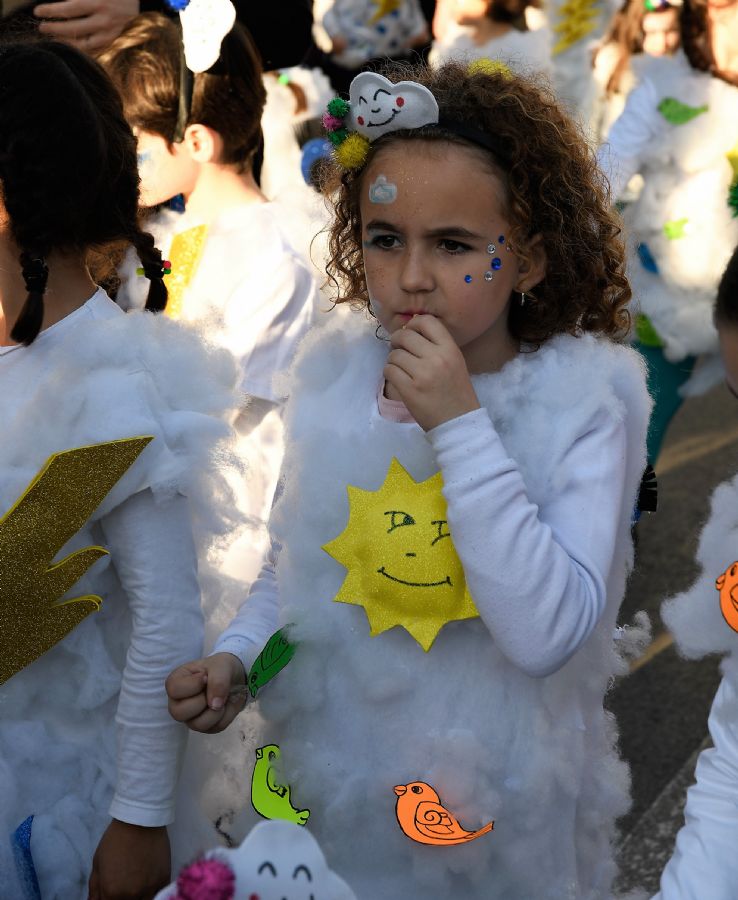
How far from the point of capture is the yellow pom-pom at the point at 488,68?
1.95 meters

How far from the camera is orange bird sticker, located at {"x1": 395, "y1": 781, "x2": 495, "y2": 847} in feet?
5.52

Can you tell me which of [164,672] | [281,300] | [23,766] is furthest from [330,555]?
[281,300]

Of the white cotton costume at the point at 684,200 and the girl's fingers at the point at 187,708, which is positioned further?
the white cotton costume at the point at 684,200

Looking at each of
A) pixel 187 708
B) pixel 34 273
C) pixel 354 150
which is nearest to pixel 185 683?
pixel 187 708

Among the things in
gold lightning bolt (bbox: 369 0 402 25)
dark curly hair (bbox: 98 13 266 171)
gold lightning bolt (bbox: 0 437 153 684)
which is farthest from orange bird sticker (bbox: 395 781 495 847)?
gold lightning bolt (bbox: 369 0 402 25)

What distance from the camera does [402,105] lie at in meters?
1.81

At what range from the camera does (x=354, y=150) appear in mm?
1928

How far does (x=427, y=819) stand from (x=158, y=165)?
2025 mm

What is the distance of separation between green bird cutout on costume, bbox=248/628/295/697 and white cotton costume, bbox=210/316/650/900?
0.03 meters

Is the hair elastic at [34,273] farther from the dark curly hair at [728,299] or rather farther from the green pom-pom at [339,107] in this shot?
the dark curly hair at [728,299]

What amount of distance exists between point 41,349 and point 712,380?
9.94 ft

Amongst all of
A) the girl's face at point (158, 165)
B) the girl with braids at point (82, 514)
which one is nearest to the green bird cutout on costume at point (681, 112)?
the girl's face at point (158, 165)

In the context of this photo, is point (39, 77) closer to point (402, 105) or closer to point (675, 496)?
point (402, 105)

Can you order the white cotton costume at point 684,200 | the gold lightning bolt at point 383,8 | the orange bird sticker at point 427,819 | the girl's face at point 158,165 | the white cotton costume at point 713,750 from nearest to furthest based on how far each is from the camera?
1. the white cotton costume at point 713,750
2. the orange bird sticker at point 427,819
3. the girl's face at point 158,165
4. the white cotton costume at point 684,200
5. the gold lightning bolt at point 383,8
